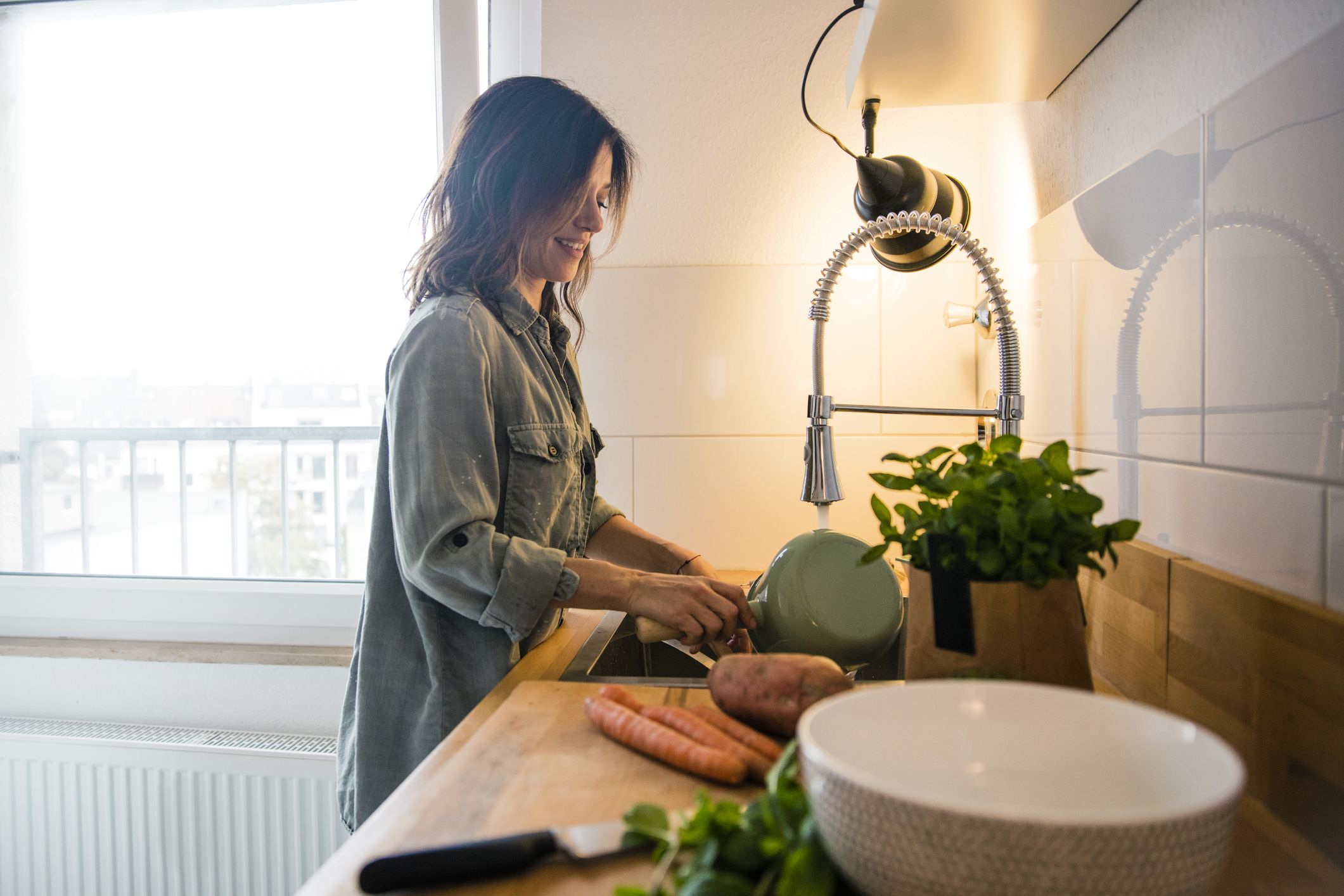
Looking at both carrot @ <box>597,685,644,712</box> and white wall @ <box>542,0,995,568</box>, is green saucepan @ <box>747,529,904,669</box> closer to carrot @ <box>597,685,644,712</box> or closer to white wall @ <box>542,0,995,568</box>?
carrot @ <box>597,685,644,712</box>

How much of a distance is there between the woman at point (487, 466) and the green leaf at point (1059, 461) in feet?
1.37

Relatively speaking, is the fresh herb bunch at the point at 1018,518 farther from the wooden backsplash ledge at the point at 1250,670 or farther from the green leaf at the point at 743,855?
the green leaf at the point at 743,855

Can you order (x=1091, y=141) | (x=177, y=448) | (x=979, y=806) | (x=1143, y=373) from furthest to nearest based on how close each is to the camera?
(x=177, y=448) < (x=1091, y=141) < (x=1143, y=373) < (x=979, y=806)

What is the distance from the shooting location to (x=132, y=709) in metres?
1.92

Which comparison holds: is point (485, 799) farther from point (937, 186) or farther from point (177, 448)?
point (177, 448)

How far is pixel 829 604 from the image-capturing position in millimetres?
954

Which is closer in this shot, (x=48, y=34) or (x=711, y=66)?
(x=711, y=66)

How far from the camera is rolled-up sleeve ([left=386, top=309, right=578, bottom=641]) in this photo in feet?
3.02

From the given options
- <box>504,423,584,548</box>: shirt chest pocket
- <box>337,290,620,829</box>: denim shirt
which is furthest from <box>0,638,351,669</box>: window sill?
<box>504,423,584,548</box>: shirt chest pocket

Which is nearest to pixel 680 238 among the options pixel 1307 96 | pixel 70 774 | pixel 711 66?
pixel 711 66

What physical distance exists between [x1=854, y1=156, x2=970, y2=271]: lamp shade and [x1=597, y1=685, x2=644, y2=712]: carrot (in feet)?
2.66

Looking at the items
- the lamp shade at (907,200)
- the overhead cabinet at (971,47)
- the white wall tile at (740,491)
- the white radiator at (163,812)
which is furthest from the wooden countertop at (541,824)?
the white radiator at (163,812)

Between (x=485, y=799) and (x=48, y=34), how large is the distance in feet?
7.10

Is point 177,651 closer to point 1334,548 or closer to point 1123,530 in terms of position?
point 1123,530
